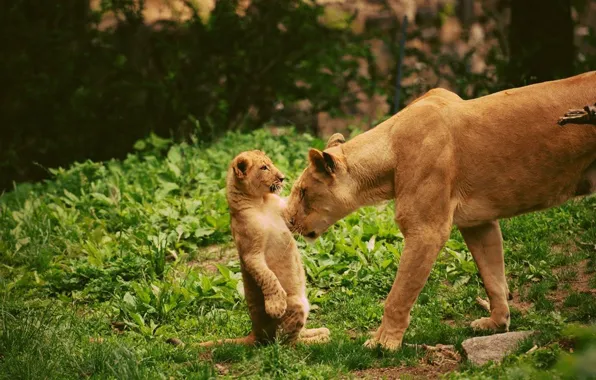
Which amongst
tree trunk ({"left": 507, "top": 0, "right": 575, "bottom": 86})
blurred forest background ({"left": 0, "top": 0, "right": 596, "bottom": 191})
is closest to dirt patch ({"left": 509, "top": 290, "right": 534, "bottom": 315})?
tree trunk ({"left": 507, "top": 0, "right": 575, "bottom": 86})

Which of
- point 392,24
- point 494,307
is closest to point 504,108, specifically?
point 494,307

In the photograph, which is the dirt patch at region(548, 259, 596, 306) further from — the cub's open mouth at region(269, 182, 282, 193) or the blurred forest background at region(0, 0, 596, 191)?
the blurred forest background at region(0, 0, 596, 191)

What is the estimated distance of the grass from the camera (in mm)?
6168

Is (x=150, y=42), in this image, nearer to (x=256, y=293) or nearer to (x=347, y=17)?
(x=347, y=17)

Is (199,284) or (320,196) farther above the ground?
(320,196)

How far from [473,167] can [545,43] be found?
19.4ft

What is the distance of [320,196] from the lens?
276 inches

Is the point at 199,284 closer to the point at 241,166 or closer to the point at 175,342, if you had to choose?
the point at 175,342

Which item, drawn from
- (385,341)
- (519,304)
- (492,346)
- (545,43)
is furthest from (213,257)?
(545,43)

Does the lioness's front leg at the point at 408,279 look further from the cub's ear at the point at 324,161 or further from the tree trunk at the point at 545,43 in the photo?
the tree trunk at the point at 545,43

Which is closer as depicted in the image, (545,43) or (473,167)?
(473,167)

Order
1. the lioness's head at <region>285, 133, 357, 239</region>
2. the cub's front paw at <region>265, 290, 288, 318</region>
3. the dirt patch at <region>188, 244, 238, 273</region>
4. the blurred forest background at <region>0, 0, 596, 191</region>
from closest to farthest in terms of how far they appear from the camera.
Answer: the cub's front paw at <region>265, 290, 288, 318</region> → the lioness's head at <region>285, 133, 357, 239</region> → the dirt patch at <region>188, 244, 238, 273</region> → the blurred forest background at <region>0, 0, 596, 191</region>

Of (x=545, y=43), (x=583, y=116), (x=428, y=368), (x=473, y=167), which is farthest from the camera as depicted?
(x=545, y=43)

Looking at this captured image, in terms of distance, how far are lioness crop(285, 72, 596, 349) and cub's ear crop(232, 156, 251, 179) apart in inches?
20.3
